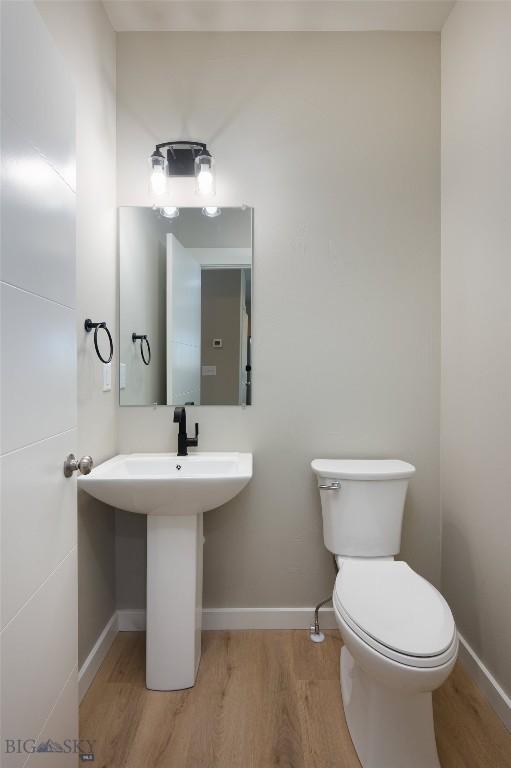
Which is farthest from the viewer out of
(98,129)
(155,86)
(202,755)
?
(155,86)

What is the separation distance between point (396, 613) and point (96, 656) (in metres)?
1.18

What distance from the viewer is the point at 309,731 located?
54.0 inches

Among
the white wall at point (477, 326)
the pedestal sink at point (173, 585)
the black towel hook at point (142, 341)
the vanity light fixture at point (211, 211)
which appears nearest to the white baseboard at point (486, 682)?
the white wall at point (477, 326)

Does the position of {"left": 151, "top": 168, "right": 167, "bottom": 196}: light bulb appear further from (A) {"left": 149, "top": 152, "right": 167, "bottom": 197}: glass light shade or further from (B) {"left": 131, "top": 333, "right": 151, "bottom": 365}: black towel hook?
(B) {"left": 131, "top": 333, "right": 151, "bottom": 365}: black towel hook

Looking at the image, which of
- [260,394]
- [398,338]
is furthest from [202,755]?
[398,338]

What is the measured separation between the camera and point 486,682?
151 centimetres

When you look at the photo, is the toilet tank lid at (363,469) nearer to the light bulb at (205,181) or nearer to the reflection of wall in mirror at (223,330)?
the reflection of wall in mirror at (223,330)

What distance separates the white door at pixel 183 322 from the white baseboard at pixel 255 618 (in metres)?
1.00

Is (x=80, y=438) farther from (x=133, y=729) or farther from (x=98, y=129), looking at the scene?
(x=98, y=129)

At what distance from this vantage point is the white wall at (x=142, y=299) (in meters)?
1.89

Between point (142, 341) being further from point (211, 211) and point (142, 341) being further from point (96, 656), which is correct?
point (96, 656)

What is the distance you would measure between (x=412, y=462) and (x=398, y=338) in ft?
1.87

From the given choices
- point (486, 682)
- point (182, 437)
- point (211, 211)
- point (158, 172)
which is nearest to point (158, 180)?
point (158, 172)

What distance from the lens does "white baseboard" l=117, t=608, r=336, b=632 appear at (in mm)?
1911
